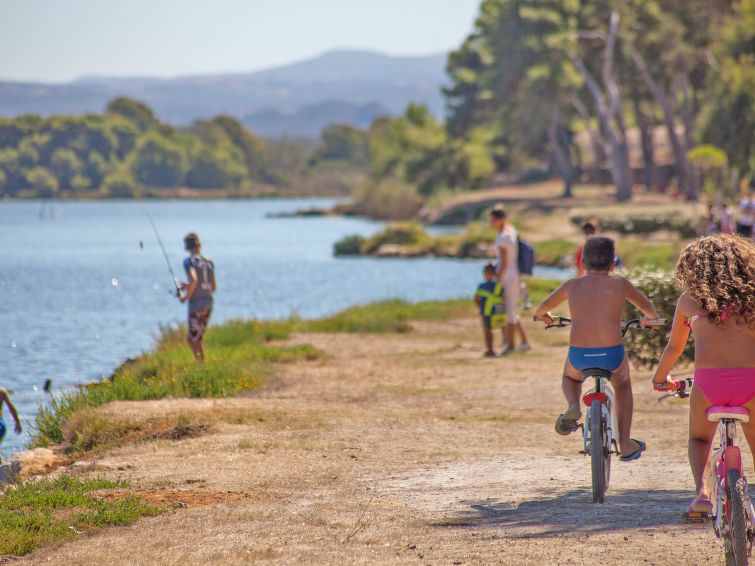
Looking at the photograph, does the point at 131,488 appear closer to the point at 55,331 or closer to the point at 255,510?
the point at 255,510

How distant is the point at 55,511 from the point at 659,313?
8291mm

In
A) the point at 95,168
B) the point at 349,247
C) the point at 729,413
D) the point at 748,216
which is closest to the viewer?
the point at 729,413

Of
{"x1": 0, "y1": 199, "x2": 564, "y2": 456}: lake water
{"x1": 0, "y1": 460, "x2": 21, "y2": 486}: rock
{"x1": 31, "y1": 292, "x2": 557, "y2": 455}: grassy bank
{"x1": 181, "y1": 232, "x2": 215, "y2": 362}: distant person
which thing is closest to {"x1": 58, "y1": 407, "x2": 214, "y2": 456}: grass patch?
{"x1": 31, "y1": 292, "x2": 557, "y2": 455}: grassy bank

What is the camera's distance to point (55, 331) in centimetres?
2692

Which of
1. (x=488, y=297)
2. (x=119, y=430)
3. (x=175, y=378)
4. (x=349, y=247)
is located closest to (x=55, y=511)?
(x=119, y=430)

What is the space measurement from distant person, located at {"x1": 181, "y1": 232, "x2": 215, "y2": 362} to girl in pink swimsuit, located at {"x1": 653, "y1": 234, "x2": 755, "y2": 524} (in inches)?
353

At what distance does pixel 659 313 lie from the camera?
1295cm

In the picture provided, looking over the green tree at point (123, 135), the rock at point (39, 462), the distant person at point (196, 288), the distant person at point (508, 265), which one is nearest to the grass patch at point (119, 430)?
the rock at point (39, 462)

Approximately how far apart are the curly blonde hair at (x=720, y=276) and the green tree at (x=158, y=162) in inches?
7055

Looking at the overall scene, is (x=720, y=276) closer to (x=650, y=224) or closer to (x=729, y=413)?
(x=729, y=413)

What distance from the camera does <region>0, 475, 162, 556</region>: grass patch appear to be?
658 centimetres

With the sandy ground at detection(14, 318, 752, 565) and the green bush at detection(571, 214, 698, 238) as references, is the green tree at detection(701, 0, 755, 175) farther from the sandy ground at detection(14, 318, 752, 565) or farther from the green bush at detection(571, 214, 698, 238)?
the sandy ground at detection(14, 318, 752, 565)

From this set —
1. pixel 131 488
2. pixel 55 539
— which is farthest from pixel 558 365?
pixel 55 539

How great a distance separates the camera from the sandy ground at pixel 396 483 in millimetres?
6168
